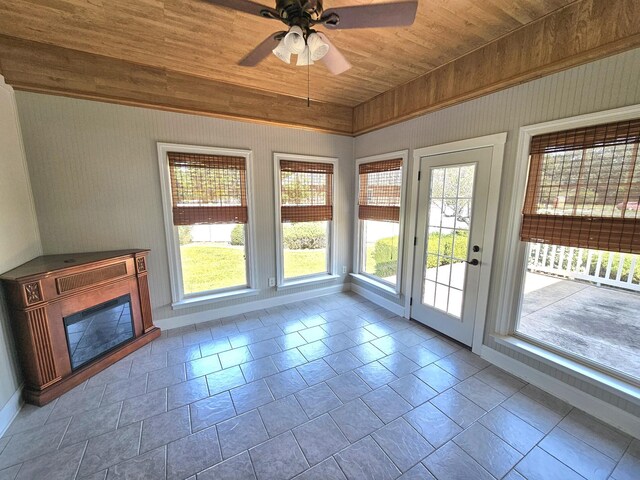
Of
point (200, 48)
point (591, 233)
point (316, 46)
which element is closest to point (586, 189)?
point (591, 233)

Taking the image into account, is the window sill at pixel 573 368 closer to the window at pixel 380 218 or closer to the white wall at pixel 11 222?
the window at pixel 380 218

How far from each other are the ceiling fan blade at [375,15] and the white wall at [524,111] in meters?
1.39

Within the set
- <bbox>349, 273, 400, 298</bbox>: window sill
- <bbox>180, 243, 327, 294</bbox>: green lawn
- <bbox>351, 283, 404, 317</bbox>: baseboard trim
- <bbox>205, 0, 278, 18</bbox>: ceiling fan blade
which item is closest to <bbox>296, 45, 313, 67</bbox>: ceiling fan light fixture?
<bbox>205, 0, 278, 18</bbox>: ceiling fan blade

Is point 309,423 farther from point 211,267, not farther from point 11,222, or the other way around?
point 11,222

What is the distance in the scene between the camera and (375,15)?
1.36 metres

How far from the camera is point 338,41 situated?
2.20m

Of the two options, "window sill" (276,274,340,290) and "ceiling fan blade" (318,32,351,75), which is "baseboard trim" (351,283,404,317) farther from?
"ceiling fan blade" (318,32,351,75)

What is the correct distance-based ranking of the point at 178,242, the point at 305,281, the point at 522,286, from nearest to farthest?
the point at 522,286 < the point at 178,242 < the point at 305,281

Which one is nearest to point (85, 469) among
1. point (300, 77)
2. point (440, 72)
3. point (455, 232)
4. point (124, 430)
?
point (124, 430)

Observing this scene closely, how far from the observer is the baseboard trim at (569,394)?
1741 millimetres

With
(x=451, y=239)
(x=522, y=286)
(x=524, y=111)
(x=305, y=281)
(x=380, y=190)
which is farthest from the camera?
(x=305, y=281)

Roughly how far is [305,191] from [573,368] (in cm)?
322

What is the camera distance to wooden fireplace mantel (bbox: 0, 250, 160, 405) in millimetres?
1906

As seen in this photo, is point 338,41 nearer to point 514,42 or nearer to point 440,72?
point 440,72
